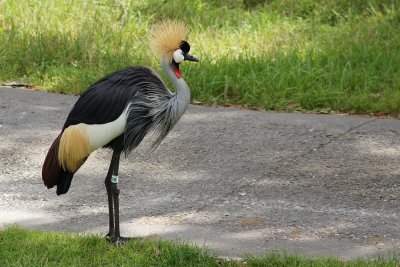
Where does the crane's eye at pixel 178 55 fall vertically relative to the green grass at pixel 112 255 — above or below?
above

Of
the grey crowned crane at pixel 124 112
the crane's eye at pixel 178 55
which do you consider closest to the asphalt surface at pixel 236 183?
the grey crowned crane at pixel 124 112

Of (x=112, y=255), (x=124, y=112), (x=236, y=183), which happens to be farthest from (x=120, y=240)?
(x=236, y=183)

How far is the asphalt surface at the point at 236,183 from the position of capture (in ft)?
19.2

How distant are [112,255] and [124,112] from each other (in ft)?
2.80

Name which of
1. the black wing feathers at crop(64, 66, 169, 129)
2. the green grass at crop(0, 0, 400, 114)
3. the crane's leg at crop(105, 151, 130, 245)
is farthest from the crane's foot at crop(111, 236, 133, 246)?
the green grass at crop(0, 0, 400, 114)

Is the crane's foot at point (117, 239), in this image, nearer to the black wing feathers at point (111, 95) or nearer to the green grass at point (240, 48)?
the black wing feathers at point (111, 95)

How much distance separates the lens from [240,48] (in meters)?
10.1

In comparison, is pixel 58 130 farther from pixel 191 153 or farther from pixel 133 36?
pixel 133 36

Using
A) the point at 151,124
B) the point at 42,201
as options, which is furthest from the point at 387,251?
the point at 42,201

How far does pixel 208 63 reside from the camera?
9.34m

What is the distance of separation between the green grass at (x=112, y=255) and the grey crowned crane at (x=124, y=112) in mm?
158

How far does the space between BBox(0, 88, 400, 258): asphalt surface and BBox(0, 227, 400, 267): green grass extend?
0.81ft

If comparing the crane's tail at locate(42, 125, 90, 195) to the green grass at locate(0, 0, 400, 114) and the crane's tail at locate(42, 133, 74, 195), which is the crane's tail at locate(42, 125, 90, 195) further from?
the green grass at locate(0, 0, 400, 114)

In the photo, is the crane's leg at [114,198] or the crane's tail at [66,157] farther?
the crane's leg at [114,198]
